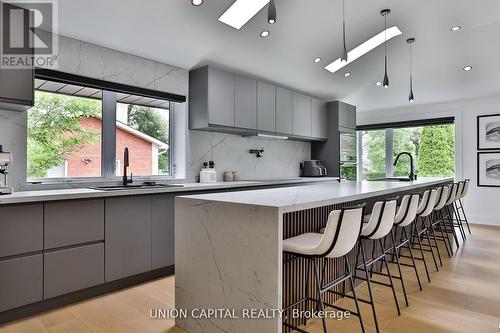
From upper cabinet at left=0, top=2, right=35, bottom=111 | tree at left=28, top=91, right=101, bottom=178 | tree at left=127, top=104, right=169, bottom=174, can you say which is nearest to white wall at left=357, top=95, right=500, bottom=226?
tree at left=127, top=104, right=169, bottom=174

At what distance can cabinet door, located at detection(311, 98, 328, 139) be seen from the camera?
572cm

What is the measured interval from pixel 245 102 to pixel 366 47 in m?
2.03

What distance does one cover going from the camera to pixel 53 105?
3.07 meters

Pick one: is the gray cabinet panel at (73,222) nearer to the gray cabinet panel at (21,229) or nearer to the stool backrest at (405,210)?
the gray cabinet panel at (21,229)

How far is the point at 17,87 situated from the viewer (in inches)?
94.6

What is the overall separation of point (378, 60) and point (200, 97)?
9.93ft

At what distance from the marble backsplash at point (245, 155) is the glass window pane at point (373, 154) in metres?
1.81

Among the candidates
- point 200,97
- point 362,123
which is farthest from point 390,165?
point 200,97

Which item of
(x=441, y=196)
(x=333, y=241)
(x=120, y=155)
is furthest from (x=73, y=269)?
(x=441, y=196)

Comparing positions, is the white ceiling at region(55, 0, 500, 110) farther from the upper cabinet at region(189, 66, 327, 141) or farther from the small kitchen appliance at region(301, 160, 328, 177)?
the small kitchen appliance at region(301, 160, 328, 177)

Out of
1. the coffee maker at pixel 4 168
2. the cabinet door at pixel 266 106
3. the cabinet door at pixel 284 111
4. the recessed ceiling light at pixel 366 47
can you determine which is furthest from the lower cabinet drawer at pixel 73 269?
the recessed ceiling light at pixel 366 47

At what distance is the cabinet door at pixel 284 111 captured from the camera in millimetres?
4898

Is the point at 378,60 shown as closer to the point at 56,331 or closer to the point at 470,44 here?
the point at 470,44

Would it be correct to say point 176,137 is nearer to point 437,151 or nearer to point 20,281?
point 20,281
